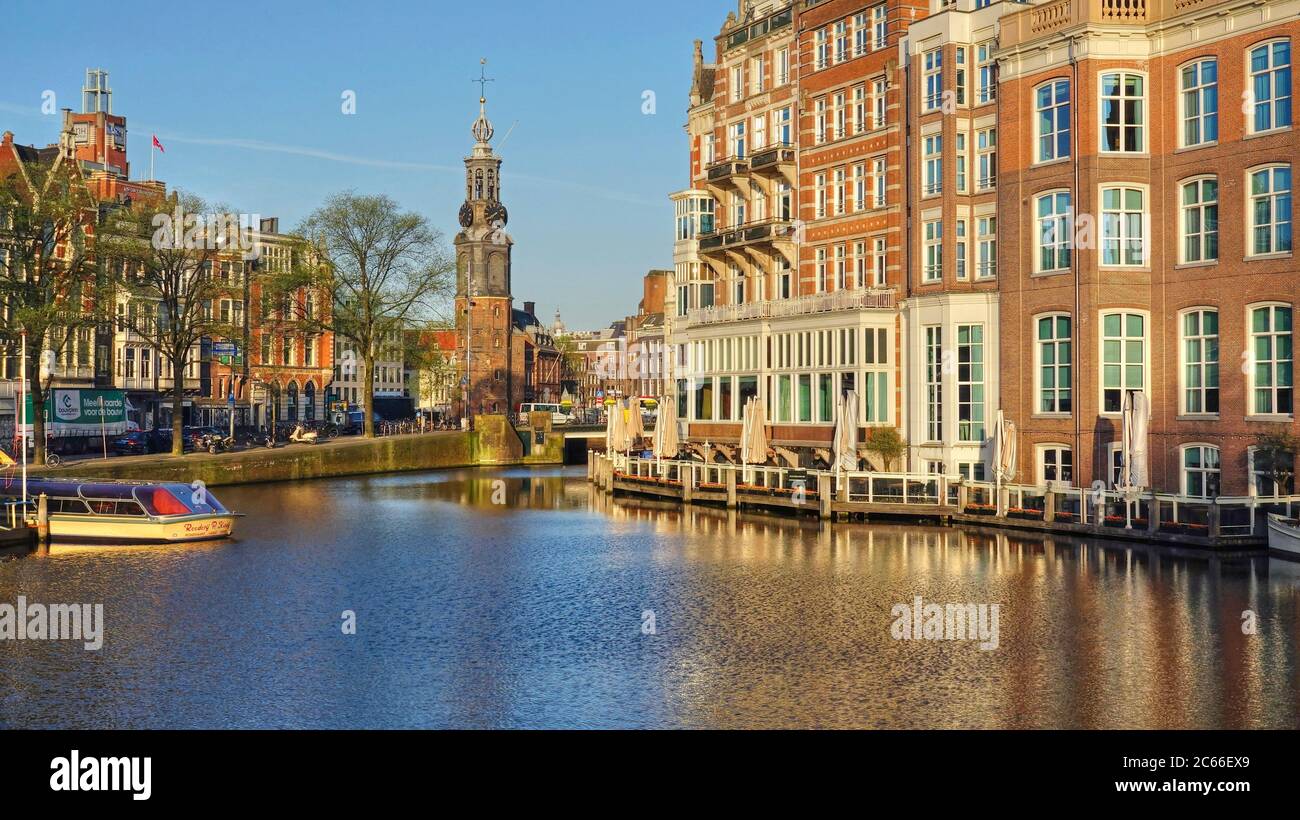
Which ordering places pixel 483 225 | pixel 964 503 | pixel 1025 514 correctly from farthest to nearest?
pixel 483 225
pixel 964 503
pixel 1025 514

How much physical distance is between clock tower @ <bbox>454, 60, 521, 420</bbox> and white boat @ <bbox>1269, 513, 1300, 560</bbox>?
123340 millimetres

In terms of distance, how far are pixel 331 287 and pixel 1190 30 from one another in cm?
5454

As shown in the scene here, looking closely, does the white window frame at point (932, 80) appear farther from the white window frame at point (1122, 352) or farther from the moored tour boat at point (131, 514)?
the moored tour boat at point (131, 514)

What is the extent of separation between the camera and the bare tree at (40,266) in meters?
58.9

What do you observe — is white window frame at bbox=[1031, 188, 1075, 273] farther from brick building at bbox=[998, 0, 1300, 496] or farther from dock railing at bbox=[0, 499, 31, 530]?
dock railing at bbox=[0, 499, 31, 530]

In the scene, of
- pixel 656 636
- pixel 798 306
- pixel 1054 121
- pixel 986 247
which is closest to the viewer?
pixel 656 636

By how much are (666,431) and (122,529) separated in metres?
25.3

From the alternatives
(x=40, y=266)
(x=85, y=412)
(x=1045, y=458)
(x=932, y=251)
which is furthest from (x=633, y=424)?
(x=85, y=412)

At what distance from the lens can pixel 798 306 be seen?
58.0 meters

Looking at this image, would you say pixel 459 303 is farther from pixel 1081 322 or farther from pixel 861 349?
pixel 1081 322

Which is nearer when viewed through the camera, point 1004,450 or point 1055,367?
point 1004,450

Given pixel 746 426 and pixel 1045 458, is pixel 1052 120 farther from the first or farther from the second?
pixel 746 426

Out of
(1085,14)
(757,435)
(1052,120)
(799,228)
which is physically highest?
(1085,14)

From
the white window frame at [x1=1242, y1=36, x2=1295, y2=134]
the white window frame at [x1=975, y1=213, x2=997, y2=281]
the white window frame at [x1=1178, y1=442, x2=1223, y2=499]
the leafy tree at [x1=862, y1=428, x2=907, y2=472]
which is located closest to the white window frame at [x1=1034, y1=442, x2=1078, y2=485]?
the white window frame at [x1=1178, y1=442, x2=1223, y2=499]
